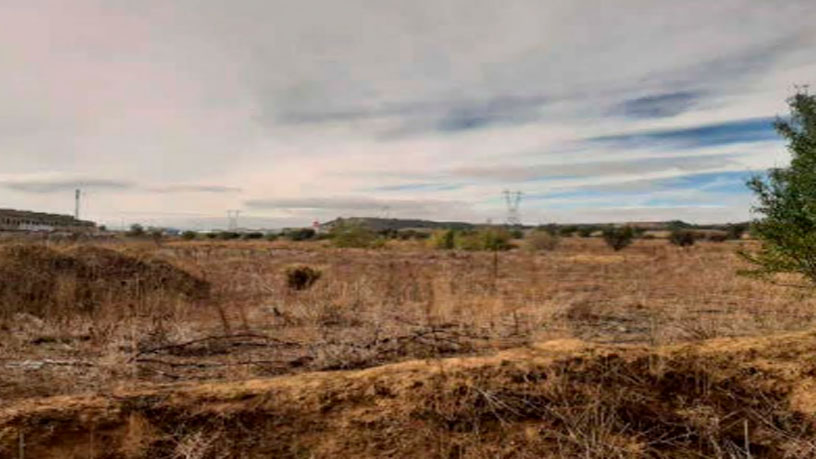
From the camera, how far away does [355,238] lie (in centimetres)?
5322

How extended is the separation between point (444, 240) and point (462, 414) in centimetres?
5322

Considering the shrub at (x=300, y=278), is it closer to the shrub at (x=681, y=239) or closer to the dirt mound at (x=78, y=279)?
the dirt mound at (x=78, y=279)

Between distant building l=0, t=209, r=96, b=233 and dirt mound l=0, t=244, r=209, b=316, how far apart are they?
5203cm

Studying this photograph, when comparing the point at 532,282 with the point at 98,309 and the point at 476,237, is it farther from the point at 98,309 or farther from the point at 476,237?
the point at 476,237

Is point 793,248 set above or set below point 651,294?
above

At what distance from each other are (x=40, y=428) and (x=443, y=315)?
633 centimetres

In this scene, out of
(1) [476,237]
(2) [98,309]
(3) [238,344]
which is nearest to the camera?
(3) [238,344]

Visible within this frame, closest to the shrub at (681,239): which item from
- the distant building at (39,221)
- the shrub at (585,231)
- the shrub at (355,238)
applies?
the shrub at (355,238)

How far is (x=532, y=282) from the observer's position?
65.3 ft

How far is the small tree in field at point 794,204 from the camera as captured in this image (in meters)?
8.87

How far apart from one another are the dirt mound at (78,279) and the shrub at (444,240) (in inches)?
1490

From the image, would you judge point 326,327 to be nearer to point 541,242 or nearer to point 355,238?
point 355,238

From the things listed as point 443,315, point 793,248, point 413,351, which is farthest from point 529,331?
point 793,248

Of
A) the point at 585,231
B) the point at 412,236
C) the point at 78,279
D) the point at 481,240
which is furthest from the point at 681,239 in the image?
the point at 78,279
